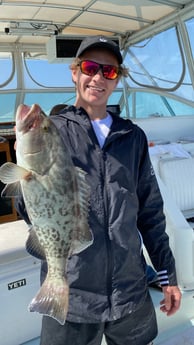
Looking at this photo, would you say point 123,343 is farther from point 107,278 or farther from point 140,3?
point 140,3

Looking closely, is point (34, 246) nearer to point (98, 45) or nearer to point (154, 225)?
point (154, 225)

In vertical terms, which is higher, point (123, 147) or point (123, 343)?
point (123, 147)

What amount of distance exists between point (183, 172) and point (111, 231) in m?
2.45

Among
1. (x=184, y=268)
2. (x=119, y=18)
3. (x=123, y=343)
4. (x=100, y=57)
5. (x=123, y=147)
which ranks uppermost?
(x=119, y=18)

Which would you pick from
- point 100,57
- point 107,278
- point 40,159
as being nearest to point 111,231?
point 107,278

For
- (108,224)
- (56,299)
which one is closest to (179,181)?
(108,224)

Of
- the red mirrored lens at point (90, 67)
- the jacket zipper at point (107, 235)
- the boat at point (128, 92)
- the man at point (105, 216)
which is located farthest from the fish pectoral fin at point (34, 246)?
the boat at point (128, 92)

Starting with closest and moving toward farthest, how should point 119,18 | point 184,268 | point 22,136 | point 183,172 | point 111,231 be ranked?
point 22,136 < point 111,231 < point 184,268 < point 183,172 < point 119,18

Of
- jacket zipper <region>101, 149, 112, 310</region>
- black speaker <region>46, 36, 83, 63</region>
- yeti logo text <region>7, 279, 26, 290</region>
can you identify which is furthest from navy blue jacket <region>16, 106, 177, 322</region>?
black speaker <region>46, 36, 83, 63</region>

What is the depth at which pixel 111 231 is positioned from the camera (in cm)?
131

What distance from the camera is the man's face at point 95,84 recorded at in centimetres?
136

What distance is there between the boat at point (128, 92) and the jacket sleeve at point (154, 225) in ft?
2.61

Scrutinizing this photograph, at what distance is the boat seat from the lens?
11.6 ft

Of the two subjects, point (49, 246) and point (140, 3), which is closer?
point (49, 246)
